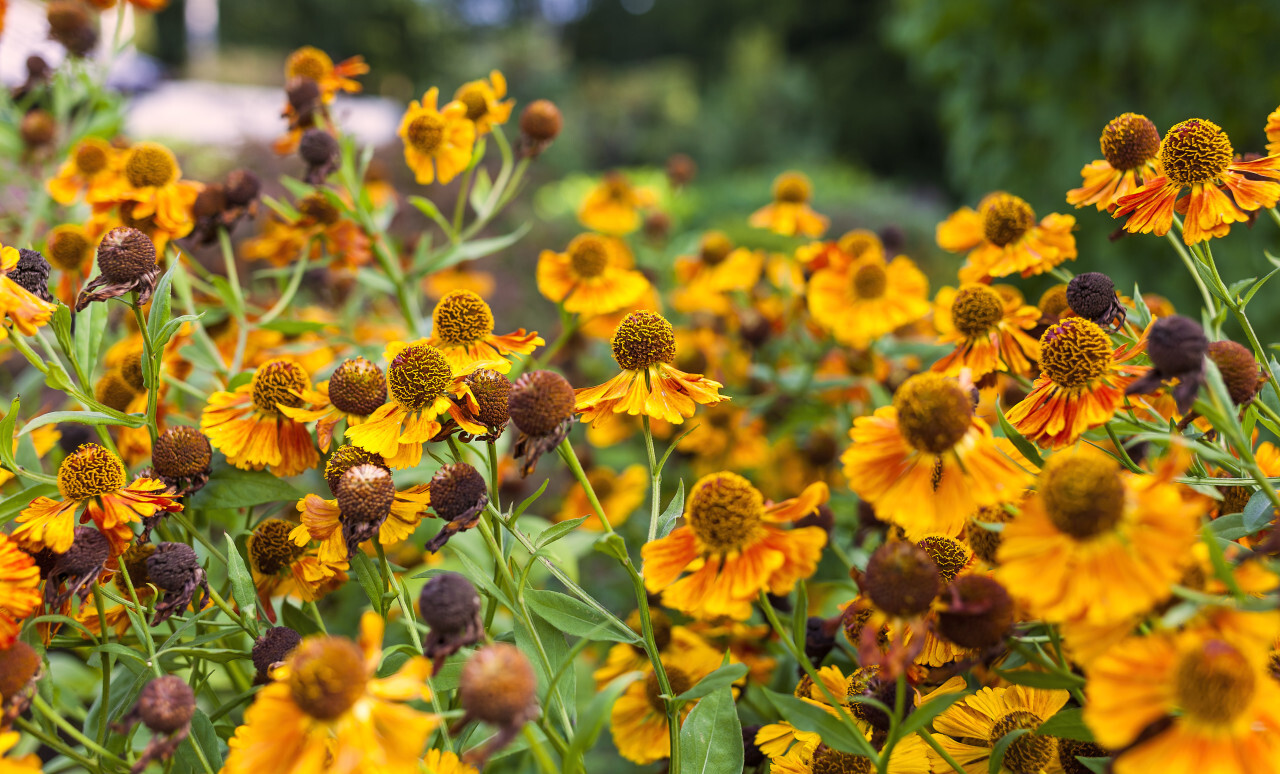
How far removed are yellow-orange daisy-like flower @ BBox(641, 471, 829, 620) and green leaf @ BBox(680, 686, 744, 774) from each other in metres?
0.16

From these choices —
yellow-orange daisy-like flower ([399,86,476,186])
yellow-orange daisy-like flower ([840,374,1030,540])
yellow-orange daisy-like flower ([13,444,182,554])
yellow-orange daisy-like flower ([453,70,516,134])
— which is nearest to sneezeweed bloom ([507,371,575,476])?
yellow-orange daisy-like flower ([840,374,1030,540])

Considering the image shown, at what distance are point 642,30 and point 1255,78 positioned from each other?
24660 millimetres

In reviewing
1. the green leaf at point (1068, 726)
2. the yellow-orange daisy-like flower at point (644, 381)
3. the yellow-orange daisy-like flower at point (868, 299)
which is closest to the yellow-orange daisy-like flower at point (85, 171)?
the yellow-orange daisy-like flower at point (644, 381)

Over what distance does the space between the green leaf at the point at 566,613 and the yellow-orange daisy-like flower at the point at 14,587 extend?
1.54 ft

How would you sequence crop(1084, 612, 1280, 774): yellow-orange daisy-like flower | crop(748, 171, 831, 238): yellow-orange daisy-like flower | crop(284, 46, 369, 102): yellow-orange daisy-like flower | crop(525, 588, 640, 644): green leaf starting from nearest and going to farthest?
crop(1084, 612, 1280, 774): yellow-orange daisy-like flower → crop(525, 588, 640, 644): green leaf → crop(284, 46, 369, 102): yellow-orange daisy-like flower → crop(748, 171, 831, 238): yellow-orange daisy-like flower

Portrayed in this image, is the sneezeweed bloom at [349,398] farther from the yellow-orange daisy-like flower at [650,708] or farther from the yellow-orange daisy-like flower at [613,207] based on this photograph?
the yellow-orange daisy-like flower at [613,207]

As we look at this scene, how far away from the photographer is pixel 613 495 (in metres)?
2.10

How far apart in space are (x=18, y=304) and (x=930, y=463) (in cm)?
91

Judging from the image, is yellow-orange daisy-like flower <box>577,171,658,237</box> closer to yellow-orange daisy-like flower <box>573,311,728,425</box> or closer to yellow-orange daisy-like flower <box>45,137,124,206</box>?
yellow-orange daisy-like flower <box>45,137,124,206</box>

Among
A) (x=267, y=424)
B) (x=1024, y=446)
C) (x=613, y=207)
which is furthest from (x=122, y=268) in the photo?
(x=613, y=207)

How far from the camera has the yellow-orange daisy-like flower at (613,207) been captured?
2.22 m

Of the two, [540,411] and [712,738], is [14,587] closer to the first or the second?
[540,411]

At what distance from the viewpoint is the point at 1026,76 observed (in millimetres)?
5199

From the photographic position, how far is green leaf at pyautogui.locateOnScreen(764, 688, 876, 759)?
74 cm
